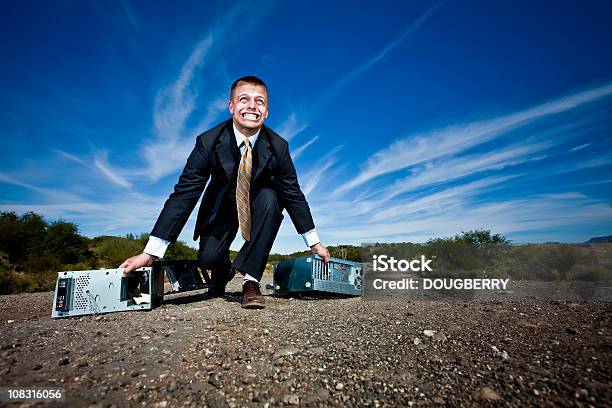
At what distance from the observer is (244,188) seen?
3.42 metres

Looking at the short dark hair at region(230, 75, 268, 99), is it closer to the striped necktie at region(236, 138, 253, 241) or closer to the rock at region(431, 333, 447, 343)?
the striped necktie at region(236, 138, 253, 241)

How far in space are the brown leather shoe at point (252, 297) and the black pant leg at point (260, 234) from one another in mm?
108

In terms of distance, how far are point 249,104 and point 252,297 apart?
85.2 inches

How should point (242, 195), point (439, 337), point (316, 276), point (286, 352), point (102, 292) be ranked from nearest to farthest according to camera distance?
point (286, 352)
point (439, 337)
point (102, 292)
point (242, 195)
point (316, 276)

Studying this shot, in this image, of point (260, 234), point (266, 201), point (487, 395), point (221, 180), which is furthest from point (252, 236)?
point (487, 395)

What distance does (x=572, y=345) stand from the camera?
1722mm

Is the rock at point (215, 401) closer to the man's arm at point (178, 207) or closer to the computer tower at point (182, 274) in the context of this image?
the man's arm at point (178, 207)

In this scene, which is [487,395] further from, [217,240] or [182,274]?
[182,274]

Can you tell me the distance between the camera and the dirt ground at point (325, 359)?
136cm

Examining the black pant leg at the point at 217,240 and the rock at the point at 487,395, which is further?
the black pant leg at the point at 217,240

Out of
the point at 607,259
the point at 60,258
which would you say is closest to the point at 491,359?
the point at 607,259

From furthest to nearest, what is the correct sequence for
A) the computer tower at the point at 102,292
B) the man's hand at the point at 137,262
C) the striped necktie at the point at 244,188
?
1. the striped necktie at the point at 244,188
2. the man's hand at the point at 137,262
3. the computer tower at the point at 102,292

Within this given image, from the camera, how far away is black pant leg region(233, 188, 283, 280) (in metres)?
3.45

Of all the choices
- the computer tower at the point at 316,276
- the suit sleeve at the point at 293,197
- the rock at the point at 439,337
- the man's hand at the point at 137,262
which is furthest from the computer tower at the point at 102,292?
the rock at the point at 439,337
